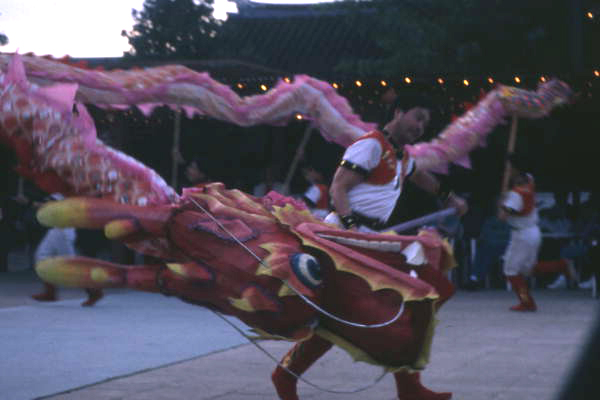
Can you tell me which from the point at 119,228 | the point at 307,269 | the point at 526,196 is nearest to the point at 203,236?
the point at 119,228

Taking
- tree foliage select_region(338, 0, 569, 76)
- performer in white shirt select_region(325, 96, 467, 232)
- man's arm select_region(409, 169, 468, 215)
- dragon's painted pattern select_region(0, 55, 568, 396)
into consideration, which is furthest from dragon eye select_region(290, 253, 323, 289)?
tree foliage select_region(338, 0, 569, 76)

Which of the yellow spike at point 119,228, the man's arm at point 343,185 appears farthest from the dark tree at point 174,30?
the yellow spike at point 119,228

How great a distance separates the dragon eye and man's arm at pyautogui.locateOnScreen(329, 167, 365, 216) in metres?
0.63

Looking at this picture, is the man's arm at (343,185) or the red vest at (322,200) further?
the red vest at (322,200)

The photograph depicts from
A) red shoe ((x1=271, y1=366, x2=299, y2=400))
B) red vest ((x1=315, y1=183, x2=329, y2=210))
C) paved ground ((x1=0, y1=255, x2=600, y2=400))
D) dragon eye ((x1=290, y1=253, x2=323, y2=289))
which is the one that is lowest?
paved ground ((x1=0, y1=255, x2=600, y2=400))

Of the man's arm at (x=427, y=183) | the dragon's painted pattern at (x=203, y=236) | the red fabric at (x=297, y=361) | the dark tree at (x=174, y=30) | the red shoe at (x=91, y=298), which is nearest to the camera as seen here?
the dragon's painted pattern at (x=203, y=236)

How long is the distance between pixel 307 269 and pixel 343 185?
31.8 inches

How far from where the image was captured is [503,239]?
15500mm

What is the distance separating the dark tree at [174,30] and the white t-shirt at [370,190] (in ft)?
59.1

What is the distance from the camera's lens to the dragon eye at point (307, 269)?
4734mm

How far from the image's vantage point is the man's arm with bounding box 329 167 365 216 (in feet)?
17.7

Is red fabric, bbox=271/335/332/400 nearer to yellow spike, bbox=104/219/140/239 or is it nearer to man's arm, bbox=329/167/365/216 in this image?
man's arm, bbox=329/167/365/216

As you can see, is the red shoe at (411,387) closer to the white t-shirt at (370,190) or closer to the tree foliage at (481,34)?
the white t-shirt at (370,190)

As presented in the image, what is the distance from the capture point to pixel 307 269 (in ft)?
15.6
